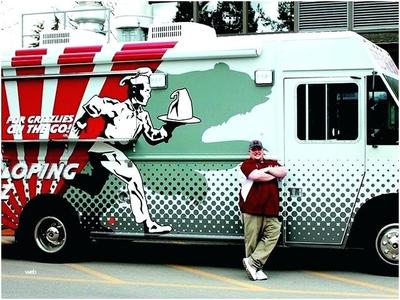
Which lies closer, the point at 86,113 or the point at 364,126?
the point at 364,126

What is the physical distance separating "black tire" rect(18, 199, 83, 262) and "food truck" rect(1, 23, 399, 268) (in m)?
0.02

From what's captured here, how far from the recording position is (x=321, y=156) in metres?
8.56

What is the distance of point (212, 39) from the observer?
9.35 meters

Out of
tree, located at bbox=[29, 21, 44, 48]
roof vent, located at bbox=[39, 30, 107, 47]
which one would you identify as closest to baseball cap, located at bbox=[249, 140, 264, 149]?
roof vent, located at bbox=[39, 30, 107, 47]

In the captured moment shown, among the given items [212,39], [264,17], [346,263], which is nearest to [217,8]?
[264,17]

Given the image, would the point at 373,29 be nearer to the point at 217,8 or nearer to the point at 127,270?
the point at 217,8

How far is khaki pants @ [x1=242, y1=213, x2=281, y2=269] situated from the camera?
27.7 feet

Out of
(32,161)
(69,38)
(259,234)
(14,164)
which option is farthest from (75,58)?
(259,234)

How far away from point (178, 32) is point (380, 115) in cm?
295

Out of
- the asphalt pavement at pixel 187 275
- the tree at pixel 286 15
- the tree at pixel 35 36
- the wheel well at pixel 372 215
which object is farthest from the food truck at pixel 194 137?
the tree at pixel 286 15

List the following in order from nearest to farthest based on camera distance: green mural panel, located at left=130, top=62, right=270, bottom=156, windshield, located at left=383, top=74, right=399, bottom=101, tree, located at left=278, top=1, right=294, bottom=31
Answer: windshield, located at left=383, top=74, right=399, bottom=101
green mural panel, located at left=130, top=62, right=270, bottom=156
tree, located at left=278, top=1, right=294, bottom=31

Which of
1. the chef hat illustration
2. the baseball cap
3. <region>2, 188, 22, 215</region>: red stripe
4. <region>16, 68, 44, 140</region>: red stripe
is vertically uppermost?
the chef hat illustration

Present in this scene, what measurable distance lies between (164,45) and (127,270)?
3.05 metres

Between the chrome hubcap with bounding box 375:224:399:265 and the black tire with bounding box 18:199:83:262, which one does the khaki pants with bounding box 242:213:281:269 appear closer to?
the chrome hubcap with bounding box 375:224:399:265
